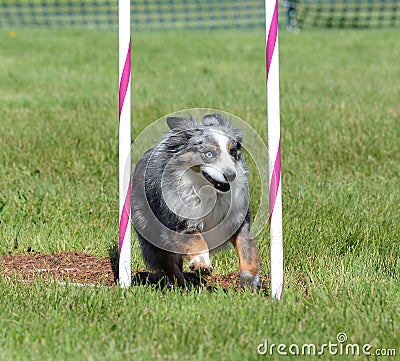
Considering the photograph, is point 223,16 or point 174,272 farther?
point 223,16

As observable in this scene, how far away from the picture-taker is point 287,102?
34.9 feet

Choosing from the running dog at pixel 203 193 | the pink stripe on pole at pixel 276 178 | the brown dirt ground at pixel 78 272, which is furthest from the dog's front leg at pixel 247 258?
the brown dirt ground at pixel 78 272

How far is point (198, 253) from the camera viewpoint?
4.48m

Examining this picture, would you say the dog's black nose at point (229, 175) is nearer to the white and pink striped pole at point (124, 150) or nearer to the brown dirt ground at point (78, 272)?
the white and pink striped pole at point (124, 150)

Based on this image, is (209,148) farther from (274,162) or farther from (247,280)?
(247,280)

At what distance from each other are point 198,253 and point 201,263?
0.23 ft

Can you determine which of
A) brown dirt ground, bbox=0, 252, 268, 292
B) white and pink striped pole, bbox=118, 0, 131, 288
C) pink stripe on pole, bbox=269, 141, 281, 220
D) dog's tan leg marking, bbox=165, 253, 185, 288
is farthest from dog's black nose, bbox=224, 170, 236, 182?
brown dirt ground, bbox=0, 252, 268, 292

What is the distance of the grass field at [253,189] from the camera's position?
155 inches

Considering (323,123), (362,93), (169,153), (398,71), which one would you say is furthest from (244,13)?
(169,153)

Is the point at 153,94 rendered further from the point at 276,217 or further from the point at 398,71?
the point at 276,217

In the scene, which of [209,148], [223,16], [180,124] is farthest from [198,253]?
[223,16]

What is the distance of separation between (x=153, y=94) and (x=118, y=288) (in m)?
6.75

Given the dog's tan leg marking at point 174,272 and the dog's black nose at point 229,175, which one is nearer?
the dog's black nose at point 229,175

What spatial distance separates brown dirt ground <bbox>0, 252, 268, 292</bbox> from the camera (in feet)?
17.3
